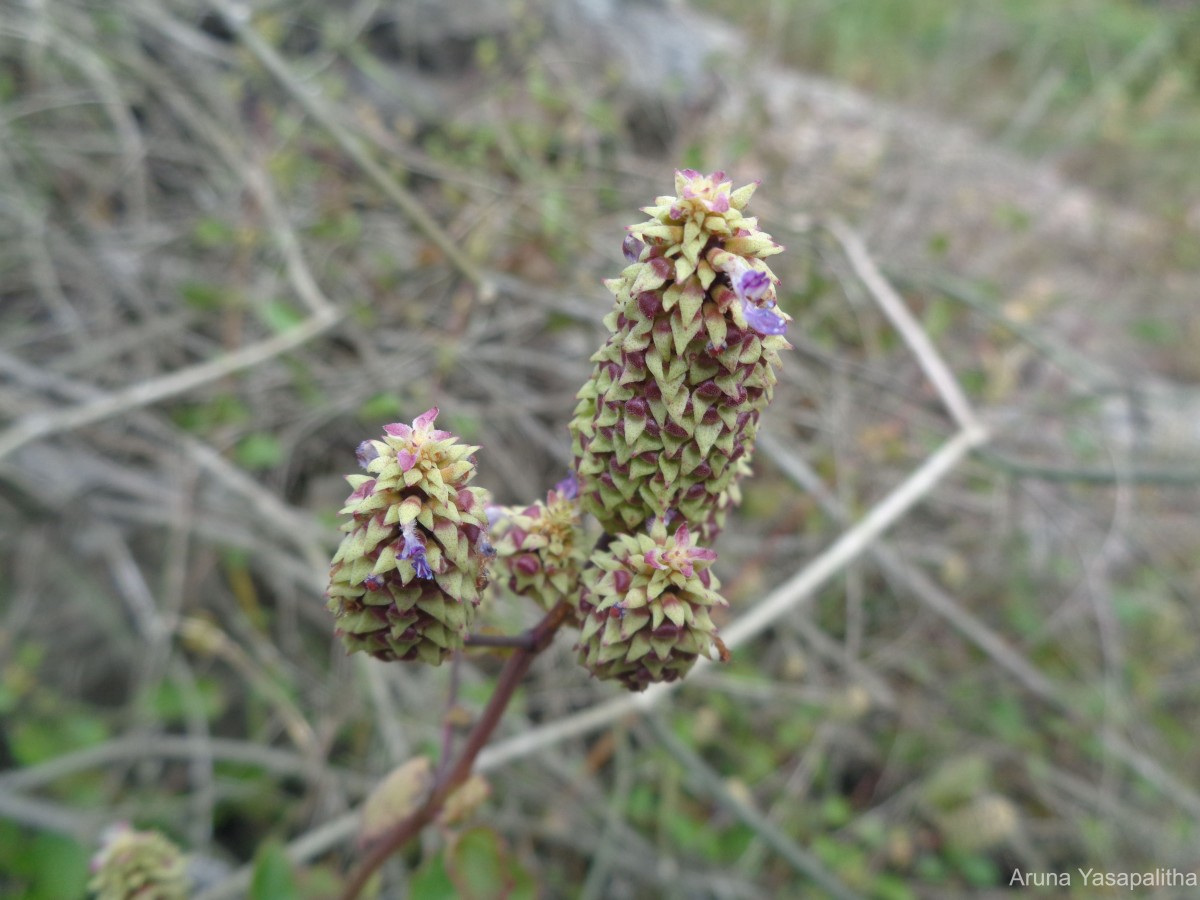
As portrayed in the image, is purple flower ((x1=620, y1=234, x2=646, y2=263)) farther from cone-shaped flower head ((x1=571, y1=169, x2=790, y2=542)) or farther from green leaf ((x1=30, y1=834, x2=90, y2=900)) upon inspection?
green leaf ((x1=30, y1=834, x2=90, y2=900))

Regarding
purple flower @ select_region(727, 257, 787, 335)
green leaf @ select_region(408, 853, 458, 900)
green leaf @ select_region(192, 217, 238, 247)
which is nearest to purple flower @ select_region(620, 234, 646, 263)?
purple flower @ select_region(727, 257, 787, 335)

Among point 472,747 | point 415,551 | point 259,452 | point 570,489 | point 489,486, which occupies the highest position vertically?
point 489,486

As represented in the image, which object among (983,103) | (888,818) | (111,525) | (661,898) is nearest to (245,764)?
(111,525)

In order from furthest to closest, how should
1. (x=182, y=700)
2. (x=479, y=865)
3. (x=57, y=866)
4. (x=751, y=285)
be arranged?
1. (x=182, y=700)
2. (x=57, y=866)
3. (x=479, y=865)
4. (x=751, y=285)

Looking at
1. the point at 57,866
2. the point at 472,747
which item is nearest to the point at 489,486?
the point at 57,866

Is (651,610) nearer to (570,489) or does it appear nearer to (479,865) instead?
(570,489)

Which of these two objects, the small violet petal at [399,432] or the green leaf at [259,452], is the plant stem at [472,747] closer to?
the small violet petal at [399,432]

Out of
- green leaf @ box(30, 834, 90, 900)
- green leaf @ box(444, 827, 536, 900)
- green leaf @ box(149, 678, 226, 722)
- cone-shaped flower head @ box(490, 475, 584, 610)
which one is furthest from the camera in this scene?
green leaf @ box(149, 678, 226, 722)

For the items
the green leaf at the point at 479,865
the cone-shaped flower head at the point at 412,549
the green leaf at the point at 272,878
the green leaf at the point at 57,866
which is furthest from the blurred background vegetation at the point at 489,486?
the cone-shaped flower head at the point at 412,549
